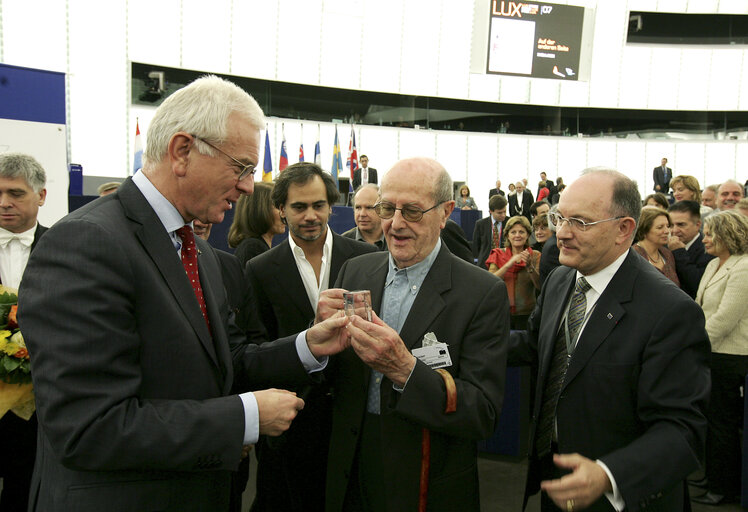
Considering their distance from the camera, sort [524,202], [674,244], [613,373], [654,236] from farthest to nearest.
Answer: [524,202], [674,244], [654,236], [613,373]

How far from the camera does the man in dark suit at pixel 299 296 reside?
2.55 meters

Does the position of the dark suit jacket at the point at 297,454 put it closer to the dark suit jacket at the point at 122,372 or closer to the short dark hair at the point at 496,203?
the dark suit jacket at the point at 122,372

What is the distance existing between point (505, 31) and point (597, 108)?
Result: 6656 millimetres

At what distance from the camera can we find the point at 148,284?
4.52ft

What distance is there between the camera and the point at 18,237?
2.88 metres

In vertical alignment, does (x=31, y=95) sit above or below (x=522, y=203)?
above

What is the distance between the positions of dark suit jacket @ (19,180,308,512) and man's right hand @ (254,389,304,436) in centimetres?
6

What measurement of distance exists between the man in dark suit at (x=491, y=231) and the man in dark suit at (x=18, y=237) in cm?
659

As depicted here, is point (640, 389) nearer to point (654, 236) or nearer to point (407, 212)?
point (407, 212)

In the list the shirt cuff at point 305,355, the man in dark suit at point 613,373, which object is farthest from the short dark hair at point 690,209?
the shirt cuff at point 305,355

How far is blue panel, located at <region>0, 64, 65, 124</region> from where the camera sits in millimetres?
4727

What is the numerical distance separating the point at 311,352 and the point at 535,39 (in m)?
17.6

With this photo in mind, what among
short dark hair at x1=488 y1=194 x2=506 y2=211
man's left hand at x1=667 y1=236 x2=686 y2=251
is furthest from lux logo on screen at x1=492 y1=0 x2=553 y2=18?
man's left hand at x1=667 y1=236 x2=686 y2=251

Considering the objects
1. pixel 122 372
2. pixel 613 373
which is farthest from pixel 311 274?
pixel 122 372
